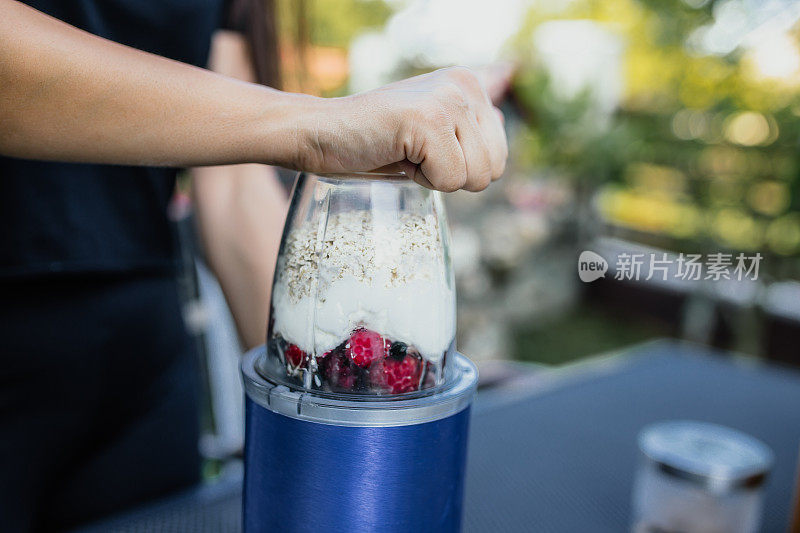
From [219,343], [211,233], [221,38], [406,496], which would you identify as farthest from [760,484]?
[219,343]

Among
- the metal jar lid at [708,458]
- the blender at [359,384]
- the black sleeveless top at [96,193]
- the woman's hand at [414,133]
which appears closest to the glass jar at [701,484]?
the metal jar lid at [708,458]

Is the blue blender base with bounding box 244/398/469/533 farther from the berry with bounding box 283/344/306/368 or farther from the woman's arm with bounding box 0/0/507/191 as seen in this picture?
the woman's arm with bounding box 0/0/507/191

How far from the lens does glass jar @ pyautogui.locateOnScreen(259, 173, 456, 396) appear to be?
50 cm

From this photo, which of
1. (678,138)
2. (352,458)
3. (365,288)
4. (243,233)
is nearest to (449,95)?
(365,288)

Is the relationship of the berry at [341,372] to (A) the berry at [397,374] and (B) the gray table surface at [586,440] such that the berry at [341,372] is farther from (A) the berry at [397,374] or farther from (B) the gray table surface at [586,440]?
(B) the gray table surface at [586,440]

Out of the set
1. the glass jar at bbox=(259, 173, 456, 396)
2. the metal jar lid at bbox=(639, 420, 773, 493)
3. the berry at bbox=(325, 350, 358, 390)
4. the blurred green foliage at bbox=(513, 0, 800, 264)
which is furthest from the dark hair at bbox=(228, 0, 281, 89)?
the blurred green foliage at bbox=(513, 0, 800, 264)

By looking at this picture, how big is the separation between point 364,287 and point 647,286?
547cm

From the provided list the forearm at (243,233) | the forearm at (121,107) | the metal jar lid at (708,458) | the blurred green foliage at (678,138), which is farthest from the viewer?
the blurred green foliage at (678,138)

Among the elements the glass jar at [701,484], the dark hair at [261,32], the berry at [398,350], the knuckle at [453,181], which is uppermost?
the dark hair at [261,32]

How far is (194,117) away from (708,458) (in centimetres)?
66

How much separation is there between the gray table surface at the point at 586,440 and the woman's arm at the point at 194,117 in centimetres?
48

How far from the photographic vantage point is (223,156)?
47 cm

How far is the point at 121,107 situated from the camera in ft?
1.44

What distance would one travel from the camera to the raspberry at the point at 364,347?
1.62 ft
